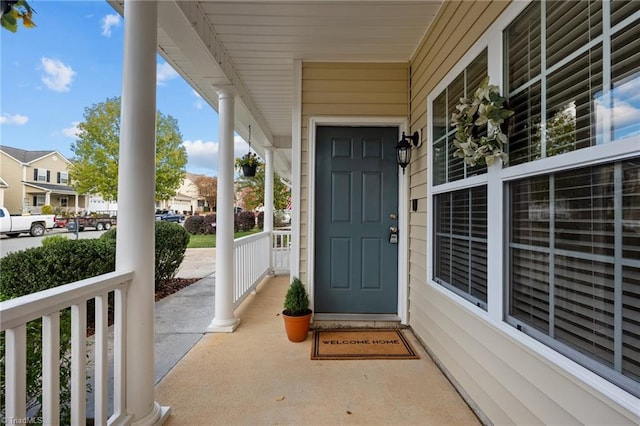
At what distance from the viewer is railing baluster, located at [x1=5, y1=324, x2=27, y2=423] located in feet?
3.14

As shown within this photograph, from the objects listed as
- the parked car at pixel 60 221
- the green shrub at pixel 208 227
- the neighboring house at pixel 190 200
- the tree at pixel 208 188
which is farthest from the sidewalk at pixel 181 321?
the neighboring house at pixel 190 200

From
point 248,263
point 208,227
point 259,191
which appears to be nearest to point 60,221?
point 208,227

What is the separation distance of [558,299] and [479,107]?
39.2 inches

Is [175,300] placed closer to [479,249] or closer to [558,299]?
[479,249]

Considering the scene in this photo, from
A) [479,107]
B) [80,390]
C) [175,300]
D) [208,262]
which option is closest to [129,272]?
[80,390]

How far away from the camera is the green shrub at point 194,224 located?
15211mm

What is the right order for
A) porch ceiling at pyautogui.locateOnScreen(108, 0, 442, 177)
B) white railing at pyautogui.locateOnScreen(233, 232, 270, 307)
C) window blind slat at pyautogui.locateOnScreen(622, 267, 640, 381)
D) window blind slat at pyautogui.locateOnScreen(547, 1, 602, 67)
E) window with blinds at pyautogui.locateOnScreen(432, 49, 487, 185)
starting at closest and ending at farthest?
1. window blind slat at pyautogui.locateOnScreen(622, 267, 640, 381)
2. window blind slat at pyautogui.locateOnScreen(547, 1, 602, 67)
3. window with blinds at pyautogui.locateOnScreen(432, 49, 487, 185)
4. porch ceiling at pyautogui.locateOnScreen(108, 0, 442, 177)
5. white railing at pyautogui.locateOnScreen(233, 232, 270, 307)

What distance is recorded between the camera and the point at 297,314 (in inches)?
107

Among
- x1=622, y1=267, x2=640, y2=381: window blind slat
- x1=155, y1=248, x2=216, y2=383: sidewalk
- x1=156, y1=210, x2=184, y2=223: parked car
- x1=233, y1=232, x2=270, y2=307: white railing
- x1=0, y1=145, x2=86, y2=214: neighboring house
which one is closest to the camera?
x1=622, y1=267, x2=640, y2=381: window blind slat

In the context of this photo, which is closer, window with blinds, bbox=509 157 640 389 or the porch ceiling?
window with blinds, bbox=509 157 640 389

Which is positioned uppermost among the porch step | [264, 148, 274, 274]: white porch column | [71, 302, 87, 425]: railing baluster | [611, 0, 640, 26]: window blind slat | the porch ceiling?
the porch ceiling

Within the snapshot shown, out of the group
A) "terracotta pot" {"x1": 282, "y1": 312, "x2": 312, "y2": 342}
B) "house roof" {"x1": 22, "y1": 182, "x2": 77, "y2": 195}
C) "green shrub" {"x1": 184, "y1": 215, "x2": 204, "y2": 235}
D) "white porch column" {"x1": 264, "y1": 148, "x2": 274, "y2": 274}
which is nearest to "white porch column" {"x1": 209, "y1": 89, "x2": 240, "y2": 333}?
"terracotta pot" {"x1": 282, "y1": 312, "x2": 312, "y2": 342}

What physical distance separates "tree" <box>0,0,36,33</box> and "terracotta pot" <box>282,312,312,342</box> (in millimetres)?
2445

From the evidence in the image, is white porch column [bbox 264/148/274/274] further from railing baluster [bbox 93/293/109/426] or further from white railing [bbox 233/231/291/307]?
railing baluster [bbox 93/293/109/426]
